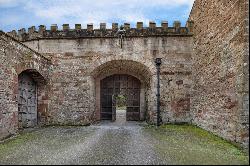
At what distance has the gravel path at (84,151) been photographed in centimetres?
483

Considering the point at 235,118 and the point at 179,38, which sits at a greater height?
the point at 179,38

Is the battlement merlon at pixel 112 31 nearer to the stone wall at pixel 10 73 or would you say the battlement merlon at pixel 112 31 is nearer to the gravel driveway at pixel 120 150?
the stone wall at pixel 10 73

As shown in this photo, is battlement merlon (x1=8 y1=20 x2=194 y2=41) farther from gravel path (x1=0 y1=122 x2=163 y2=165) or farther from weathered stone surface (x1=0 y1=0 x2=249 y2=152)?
gravel path (x1=0 y1=122 x2=163 y2=165)

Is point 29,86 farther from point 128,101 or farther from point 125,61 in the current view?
point 128,101

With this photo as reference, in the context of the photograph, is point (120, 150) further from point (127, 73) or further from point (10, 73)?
point (127, 73)

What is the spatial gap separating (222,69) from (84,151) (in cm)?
463

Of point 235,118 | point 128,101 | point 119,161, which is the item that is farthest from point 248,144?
point 128,101

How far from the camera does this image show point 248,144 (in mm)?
5504

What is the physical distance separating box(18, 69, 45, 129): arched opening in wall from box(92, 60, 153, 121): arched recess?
259 cm

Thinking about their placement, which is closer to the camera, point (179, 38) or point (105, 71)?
point (179, 38)

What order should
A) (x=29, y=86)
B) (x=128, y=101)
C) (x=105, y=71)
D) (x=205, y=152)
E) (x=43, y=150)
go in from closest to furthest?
(x=205, y=152) → (x=43, y=150) → (x=29, y=86) → (x=105, y=71) → (x=128, y=101)

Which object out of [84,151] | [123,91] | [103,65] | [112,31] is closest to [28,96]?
[103,65]

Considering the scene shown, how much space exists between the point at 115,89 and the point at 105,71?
1.38m

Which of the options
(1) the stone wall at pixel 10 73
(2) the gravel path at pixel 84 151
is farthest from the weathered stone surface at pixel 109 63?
(2) the gravel path at pixel 84 151
